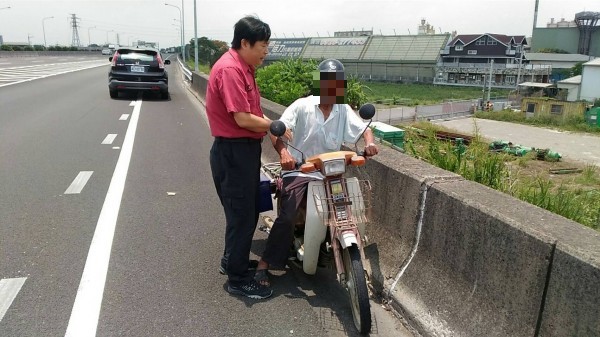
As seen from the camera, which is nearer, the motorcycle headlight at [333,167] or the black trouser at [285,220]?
the motorcycle headlight at [333,167]

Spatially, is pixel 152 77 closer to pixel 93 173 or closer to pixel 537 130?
pixel 93 173

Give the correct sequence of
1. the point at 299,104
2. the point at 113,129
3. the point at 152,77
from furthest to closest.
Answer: the point at 152,77 < the point at 113,129 < the point at 299,104

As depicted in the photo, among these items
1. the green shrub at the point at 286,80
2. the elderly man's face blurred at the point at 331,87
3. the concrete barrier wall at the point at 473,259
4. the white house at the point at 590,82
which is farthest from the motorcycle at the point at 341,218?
the white house at the point at 590,82

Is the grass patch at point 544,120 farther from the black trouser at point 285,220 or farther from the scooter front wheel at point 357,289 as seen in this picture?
the scooter front wheel at point 357,289

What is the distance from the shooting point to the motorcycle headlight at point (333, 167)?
333 centimetres

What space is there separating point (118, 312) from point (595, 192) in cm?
449

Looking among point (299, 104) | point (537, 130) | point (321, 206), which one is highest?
point (299, 104)

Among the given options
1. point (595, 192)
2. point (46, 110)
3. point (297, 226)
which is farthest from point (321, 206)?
point (46, 110)

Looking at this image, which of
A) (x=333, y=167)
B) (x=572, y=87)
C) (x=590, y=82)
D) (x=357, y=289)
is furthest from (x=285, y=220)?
(x=572, y=87)

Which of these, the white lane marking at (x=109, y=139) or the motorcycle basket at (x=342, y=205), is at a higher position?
the motorcycle basket at (x=342, y=205)

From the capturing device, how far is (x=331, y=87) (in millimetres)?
3660

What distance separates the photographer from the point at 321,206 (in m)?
3.47

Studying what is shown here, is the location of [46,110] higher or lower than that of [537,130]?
higher

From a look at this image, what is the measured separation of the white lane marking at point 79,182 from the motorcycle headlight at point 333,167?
426cm
